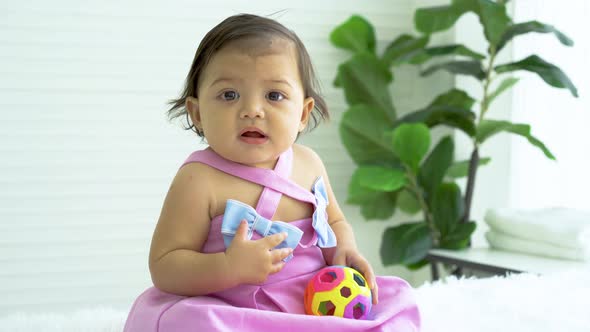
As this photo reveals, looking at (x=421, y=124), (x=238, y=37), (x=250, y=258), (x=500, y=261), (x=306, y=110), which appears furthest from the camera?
(x=421, y=124)

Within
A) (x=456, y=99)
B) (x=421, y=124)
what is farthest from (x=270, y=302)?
(x=456, y=99)

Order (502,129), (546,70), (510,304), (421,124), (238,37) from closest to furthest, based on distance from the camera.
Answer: (238,37), (510,304), (546,70), (502,129), (421,124)

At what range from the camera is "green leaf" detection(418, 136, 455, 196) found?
9.83ft

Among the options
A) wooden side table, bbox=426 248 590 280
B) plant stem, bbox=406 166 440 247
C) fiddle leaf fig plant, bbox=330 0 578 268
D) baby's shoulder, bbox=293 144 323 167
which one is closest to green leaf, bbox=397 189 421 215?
fiddle leaf fig plant, bbox=330 0 578 268

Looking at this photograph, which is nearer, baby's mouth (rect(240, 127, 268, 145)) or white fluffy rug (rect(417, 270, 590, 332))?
baby's mouth (rect(240, 127, 268, 145))

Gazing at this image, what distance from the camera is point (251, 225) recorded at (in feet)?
3.75

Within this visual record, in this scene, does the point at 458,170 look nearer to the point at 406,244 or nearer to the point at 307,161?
the point at 406,244

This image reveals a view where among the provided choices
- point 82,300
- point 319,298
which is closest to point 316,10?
point 82,300

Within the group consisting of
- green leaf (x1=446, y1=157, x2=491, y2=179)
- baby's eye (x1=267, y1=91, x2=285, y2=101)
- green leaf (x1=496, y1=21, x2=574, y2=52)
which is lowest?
green leaf (x1=446, y1=157, x2=491, y2=179)

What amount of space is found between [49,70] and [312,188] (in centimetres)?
194

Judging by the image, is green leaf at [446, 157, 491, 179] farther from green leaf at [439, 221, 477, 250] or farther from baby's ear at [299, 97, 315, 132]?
baby's ear at [299, 97, 315, 132]

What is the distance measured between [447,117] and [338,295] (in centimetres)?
195

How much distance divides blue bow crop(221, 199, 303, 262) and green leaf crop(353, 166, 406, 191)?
1.68 meters

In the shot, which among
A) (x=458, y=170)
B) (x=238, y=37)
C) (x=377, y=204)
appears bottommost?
(x=377, y=204)
